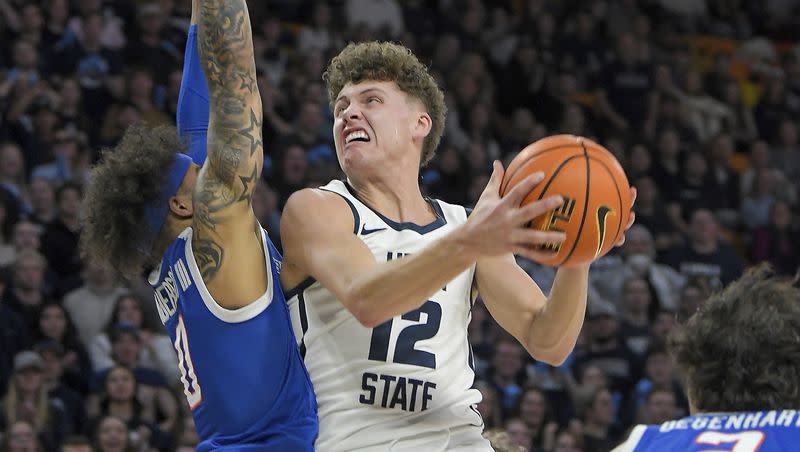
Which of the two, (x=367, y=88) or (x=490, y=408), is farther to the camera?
(x=490, y=408)

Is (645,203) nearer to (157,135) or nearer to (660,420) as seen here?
(660,420)

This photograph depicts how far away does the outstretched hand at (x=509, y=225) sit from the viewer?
3.31 m

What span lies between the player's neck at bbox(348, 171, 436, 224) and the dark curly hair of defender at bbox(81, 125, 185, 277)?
0.62 m

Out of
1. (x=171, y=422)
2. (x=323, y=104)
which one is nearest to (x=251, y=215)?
(x=171, y=422)

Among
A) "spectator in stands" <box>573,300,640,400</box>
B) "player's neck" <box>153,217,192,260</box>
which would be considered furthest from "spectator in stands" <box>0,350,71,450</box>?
"player's neck" <box>153,217,192,260</box>

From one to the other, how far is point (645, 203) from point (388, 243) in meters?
8.24

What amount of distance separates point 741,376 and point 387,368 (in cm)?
121

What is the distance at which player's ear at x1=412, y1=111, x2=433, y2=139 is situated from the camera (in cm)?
441

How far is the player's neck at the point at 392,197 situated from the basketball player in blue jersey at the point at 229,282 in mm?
349

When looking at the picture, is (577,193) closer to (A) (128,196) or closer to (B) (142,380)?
(A) (128,196)

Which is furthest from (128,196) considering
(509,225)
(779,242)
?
(779,242)

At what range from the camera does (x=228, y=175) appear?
13.1ft

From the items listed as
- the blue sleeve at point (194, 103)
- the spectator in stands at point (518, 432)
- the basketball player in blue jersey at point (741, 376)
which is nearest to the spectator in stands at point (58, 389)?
the spectator in stands at point (518, 432)

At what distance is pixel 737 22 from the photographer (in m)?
16.3
